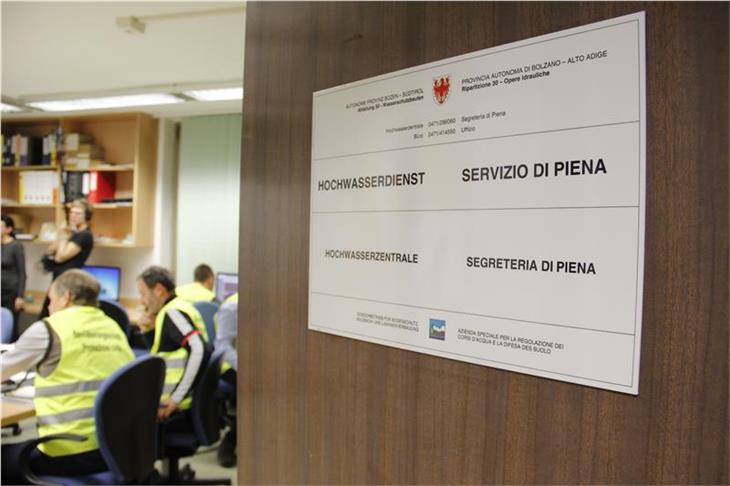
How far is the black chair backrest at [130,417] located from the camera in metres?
1.91

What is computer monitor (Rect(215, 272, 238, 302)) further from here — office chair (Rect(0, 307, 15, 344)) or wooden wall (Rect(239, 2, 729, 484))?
wooden wall (Rect(239, 2, 729, 484))

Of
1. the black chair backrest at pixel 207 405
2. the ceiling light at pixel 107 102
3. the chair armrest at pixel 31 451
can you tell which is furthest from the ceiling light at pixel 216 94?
the chair armrest at pixel 31 451

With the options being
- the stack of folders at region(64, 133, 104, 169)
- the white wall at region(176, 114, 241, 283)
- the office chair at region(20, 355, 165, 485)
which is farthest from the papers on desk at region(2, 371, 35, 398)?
the stack of folders at region(64, 133, 104, 169)

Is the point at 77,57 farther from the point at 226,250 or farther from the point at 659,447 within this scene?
the point at 659,447

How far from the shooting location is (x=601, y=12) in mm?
601

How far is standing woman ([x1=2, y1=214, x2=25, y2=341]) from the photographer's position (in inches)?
166

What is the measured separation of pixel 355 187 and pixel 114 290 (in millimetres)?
4704

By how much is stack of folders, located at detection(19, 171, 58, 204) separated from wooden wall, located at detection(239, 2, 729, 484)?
4.75m

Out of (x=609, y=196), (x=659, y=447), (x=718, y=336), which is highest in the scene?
(x=609, y=196)

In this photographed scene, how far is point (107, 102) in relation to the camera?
4289 mm


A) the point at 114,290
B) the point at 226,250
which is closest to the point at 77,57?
the point at 226,250

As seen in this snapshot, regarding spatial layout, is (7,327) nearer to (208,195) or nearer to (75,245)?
(75,245)

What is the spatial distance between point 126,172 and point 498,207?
4987 mm

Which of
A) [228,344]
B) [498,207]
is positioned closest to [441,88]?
[498,207]
